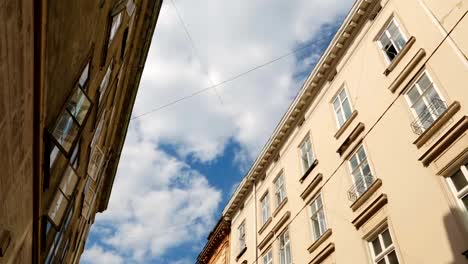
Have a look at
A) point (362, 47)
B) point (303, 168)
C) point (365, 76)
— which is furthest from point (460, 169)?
point (303, 168)

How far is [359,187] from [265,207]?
8.54 m

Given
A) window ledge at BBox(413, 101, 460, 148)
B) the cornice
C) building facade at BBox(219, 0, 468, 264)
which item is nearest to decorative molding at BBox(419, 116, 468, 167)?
building facade at BBox(219, 0, 468, 264)

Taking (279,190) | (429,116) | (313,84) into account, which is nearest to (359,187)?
(429,116)

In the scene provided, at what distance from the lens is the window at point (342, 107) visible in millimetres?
14579

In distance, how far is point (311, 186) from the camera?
15.2 m

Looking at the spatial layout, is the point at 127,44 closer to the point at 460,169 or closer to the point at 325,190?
the point at 325,190


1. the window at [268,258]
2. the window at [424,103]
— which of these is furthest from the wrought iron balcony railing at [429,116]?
the window at [268,258]

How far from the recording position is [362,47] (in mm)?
14562

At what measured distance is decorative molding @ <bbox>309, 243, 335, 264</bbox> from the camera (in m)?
12.7

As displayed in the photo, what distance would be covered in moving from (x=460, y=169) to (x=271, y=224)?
34.8 ft

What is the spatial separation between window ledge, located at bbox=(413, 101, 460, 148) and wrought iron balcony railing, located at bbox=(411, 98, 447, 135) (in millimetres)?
258

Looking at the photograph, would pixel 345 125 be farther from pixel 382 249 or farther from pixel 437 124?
pixel 382 249

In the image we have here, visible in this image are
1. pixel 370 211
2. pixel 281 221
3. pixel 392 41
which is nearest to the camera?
pixel 370 211

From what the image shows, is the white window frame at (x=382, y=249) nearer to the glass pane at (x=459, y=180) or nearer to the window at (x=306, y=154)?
the glass pane at (x=459, y=180)
